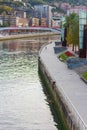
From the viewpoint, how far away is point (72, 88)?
2403 cm

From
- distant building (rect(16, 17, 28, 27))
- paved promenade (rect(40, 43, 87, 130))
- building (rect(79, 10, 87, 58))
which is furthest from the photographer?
distant building (rect(16, 17, 28, 27))

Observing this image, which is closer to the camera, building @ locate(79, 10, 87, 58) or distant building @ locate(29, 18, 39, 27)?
building @ locate(79, 10, 87, 58)

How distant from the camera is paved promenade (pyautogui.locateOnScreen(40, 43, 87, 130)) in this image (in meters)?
18.0

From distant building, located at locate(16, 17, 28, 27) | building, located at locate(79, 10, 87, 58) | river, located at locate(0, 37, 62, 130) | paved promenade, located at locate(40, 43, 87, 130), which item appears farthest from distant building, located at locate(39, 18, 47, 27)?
paved promenade, located at locate(40, 43, 87, 130)

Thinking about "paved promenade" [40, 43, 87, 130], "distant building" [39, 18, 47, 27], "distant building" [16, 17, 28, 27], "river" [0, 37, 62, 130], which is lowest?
"distant building" [39, 18, 47, 27]

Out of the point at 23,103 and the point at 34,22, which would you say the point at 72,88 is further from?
the point at 34,22

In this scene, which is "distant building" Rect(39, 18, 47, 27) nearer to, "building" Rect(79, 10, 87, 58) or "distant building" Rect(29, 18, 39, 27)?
"distant building" Rect(29, 18, 39, 27)

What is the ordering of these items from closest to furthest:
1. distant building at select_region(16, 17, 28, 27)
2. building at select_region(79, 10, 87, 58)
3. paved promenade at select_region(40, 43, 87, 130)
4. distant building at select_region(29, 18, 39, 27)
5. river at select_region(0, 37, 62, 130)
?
paved promenade at select_region(40, 43, 87, 130)
river at select_region(0, 37, 62, 130)
building at select_region(79, 10, 87, 58)
distant building at select_region(16, 17, 28, 27)
distant building at select_region(29, 18, 39, 27)

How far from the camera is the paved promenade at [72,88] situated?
1795 centimetres

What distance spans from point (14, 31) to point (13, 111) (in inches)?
4648

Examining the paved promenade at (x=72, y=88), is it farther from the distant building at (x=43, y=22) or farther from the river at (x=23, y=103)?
the distant building at (x=43, y=22)

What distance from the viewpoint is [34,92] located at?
28062mm

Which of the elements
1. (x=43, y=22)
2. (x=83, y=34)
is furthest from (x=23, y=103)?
(x=43, y=22)

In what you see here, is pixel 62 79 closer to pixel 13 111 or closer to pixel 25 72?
pixel 13 111
